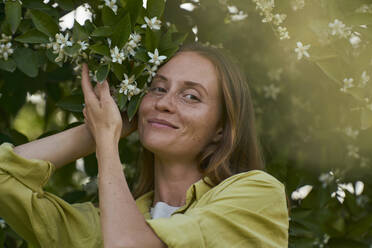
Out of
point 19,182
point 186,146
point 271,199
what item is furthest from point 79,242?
point 271,199

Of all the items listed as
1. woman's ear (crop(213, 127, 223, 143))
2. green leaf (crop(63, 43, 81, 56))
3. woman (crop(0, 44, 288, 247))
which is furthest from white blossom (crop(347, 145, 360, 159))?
green leaf (crop(63, 43, 81, 56))

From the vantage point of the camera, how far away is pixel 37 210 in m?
2.09

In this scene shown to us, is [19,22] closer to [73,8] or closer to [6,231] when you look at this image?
[73,8]

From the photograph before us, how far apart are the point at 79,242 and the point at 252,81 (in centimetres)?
153

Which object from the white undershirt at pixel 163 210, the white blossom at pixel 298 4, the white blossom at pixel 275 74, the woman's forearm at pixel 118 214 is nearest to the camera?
the woman's forearm at pixel 118 214

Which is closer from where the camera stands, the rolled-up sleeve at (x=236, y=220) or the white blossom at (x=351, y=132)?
the rolled-up sleeve at (x=236, y=220)

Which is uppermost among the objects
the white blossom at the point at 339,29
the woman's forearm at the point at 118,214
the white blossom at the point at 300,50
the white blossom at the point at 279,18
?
the white blossom at the point at 279,18

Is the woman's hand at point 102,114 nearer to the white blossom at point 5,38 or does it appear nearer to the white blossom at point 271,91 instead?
the white blossom at point 5,38

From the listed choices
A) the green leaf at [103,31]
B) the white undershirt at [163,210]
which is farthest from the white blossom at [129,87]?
the white undershirt at [163,210]

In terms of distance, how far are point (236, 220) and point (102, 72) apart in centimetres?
57

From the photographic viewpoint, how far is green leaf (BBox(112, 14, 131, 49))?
1.94 metres

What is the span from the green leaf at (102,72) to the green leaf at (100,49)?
0.04 meters

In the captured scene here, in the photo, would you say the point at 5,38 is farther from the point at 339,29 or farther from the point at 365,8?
the point at 365,8

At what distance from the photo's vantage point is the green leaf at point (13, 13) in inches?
87.3
